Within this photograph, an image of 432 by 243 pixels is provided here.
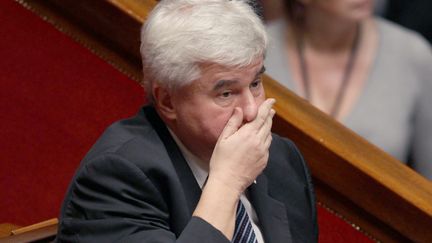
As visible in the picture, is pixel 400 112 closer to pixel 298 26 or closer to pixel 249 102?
pixel 298 26

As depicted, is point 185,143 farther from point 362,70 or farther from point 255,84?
point 362,70

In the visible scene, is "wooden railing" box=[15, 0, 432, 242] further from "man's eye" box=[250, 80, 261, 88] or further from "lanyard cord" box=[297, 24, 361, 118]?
"man's eye" box=[250, 80, 261, 88]

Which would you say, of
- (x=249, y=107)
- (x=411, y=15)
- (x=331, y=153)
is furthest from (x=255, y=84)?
(x=411, y=15)

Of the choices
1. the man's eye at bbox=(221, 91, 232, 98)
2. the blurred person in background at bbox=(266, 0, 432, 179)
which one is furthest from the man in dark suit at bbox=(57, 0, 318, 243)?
the blurred person in background at bbox=(266, 0, 432, 179)

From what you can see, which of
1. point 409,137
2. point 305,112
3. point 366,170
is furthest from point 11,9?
point 409,137

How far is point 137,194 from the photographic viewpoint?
144cm

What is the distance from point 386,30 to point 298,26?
7.4 inches

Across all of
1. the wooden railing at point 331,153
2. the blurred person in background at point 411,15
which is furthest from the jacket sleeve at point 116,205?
the blurred person in background at point 411,15

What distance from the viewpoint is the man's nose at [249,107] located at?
4.81ft

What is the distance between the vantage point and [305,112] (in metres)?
1.90

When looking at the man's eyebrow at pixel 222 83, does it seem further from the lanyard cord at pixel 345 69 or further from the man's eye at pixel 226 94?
the lanyard cord at pixel 345 69

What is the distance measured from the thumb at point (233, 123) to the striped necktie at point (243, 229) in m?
0.14

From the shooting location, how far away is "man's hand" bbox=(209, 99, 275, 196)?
144 centimetres

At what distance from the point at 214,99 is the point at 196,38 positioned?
10 centimetres
